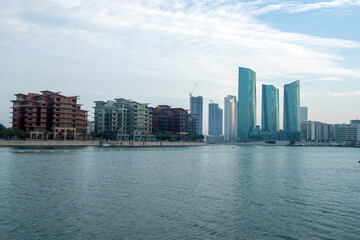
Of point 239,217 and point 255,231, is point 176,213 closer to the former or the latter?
point 239,217

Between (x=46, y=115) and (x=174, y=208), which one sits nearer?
(x=174, y=208)

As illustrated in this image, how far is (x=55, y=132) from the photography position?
17538 cm

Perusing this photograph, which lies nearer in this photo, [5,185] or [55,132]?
[5,185]

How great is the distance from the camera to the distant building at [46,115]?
175 m

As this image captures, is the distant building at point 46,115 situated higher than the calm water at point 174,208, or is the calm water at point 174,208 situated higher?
the distant building at point 46,115

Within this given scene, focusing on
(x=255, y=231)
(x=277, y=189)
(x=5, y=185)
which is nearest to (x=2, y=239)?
(x=255, y=231)

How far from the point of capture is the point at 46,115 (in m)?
178

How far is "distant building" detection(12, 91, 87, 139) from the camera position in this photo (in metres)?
175

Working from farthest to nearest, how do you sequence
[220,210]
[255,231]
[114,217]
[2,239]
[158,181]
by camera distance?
[158,181] < [220,210] < [114,217] < [255,231] < [2,239]

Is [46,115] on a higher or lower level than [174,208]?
higher

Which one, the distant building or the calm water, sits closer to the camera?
the calm water

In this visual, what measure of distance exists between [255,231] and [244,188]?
1868 centimetres

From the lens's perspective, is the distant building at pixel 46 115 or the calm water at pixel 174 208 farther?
the distant building at pixel 46 115

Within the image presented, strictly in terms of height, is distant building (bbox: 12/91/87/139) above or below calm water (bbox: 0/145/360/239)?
above
